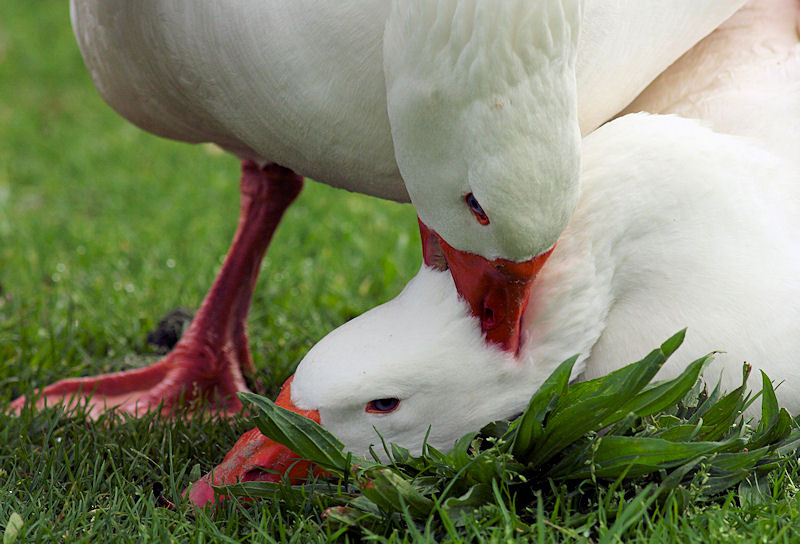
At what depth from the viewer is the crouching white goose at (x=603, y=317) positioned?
2617 mm

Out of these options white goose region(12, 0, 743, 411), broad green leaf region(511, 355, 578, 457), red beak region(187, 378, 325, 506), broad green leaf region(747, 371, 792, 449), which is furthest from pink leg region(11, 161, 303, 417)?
broad green leaf region(747, 371, 792, 449)

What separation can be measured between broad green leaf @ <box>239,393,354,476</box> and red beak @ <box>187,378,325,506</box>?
0.07 metres

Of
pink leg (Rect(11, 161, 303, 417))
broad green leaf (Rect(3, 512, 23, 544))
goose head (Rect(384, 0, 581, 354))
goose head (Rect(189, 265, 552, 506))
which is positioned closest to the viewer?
goose head (Rect(384, 0, 581, 354))

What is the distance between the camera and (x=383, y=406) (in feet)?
8.57

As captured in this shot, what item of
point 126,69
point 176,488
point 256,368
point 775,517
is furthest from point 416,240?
point 775,517

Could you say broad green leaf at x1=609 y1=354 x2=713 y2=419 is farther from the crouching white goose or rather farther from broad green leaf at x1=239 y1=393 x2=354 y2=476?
broad green leaf at x1=239 y1=393 x2=354 y2=476

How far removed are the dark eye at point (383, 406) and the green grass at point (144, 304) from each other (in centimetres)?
27

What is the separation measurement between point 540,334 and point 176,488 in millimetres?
1062

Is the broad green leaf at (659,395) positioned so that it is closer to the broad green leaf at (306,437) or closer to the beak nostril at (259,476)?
the broad green leaf at (306,437)

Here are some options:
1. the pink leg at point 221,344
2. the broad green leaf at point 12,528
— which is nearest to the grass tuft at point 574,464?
the broad green leaf at point 12,528

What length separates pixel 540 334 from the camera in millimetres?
2688

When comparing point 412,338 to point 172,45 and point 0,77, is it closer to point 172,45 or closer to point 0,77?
point 172,45

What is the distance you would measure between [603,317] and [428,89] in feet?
2.70

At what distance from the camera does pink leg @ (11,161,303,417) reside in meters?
3.73
